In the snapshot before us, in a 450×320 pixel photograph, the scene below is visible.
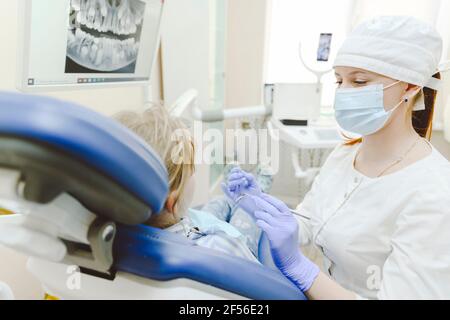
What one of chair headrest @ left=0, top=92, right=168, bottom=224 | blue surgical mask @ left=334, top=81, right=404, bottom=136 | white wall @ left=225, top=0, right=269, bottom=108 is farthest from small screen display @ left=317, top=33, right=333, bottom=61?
chair headrest @ left=0, top=92, right=168, bottom=224

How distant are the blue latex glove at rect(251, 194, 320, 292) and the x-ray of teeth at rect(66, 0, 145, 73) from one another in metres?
0.89

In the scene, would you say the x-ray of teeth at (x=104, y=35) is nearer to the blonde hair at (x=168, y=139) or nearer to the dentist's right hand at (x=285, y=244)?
the blonde hair at (x=168, y=139)

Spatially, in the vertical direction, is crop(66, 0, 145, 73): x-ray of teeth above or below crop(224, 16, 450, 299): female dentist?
above

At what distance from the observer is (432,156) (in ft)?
3.17

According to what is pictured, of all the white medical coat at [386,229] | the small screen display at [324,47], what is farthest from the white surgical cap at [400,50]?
the small screen display at [324,47]

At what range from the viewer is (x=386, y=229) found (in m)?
0.92

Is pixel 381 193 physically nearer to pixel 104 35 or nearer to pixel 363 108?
pixel 363 108

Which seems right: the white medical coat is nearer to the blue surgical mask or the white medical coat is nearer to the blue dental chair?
the blue surgical mask

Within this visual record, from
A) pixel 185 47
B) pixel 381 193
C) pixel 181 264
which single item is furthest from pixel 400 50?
pixel 185 47

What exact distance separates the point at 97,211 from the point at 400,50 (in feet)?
3.05

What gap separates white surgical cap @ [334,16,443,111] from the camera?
971 millimetres

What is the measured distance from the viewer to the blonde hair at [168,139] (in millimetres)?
770
